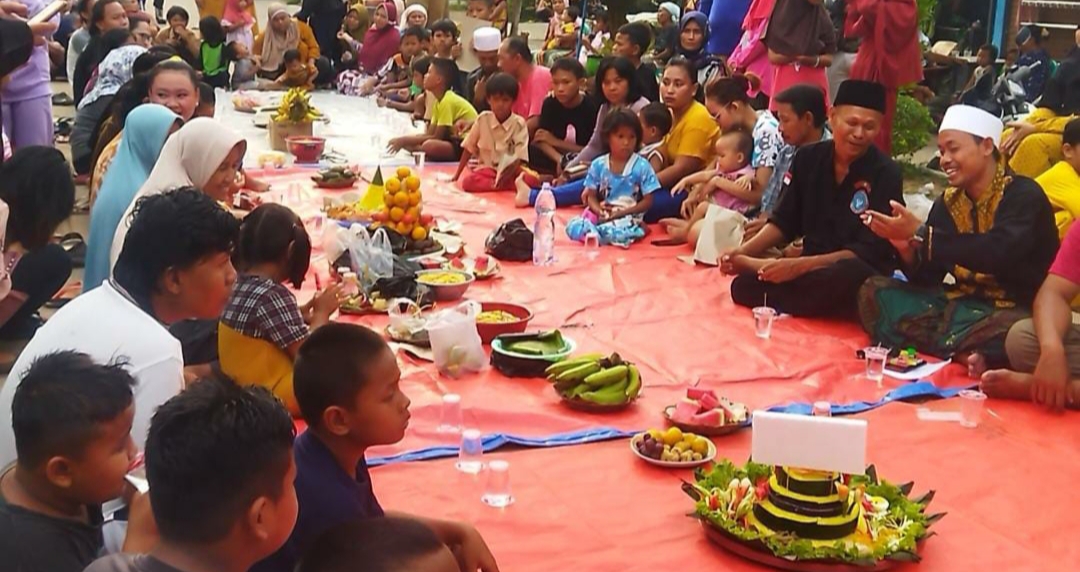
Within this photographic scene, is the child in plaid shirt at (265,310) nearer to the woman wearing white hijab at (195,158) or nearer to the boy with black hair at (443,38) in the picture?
the woman wearing white hijab at (195,158)

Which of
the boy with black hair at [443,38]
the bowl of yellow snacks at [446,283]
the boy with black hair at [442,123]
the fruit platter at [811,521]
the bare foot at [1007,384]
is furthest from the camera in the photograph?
the boy with black hair at [443,38]

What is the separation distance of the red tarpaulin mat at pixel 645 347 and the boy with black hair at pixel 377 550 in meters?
1.69

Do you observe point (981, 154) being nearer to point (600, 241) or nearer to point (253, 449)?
point (600, 241)

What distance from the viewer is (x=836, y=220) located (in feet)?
17.1

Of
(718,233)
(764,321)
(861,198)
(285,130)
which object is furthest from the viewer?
(285,130)

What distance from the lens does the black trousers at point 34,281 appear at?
4512mm

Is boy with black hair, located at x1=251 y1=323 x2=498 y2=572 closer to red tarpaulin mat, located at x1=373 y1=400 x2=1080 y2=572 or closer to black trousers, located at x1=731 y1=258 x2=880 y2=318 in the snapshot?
red tarpaulin mat, located at x1=373 y1=400 x2=1080 y2=572

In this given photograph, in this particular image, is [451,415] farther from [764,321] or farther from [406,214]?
[406,214]

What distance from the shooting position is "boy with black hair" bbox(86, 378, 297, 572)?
1.81 meters

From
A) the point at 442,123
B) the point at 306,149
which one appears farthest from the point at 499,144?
the point at 306,149

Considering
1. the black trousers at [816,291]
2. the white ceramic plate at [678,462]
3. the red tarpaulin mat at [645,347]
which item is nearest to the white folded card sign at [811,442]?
the white ceramic plate at [678,462]

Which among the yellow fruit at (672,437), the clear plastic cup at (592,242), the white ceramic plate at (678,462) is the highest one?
the yellow fruit at (672,437)

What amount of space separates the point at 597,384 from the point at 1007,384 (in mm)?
1502

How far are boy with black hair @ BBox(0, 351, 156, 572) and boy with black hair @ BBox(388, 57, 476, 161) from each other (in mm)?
6704
